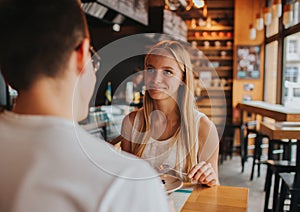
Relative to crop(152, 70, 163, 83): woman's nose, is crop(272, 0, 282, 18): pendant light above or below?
above

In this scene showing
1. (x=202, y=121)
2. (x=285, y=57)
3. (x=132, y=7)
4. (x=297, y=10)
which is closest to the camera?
(x=202, y=121)

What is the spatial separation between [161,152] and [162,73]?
356 mm

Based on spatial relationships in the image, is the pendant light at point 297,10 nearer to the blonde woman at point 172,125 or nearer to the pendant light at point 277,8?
the pendant light at point 277,8

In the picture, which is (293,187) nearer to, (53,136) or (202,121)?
(202,121)

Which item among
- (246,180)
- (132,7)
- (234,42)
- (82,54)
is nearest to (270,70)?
(234,42)

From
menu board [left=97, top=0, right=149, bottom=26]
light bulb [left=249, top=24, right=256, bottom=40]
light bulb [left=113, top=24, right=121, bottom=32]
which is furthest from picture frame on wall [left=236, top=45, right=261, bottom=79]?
light bulb [left=113, top=24, right=121, bottom=32]

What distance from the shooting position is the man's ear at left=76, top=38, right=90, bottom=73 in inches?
22.8

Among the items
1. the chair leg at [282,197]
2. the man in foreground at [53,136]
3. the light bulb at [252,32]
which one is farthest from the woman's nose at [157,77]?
the light bulb at [252,32]

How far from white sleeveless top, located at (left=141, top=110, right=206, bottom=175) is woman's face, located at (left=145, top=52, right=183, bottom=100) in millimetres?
183

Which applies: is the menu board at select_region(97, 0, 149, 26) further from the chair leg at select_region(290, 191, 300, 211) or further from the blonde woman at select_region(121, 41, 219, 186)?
the chair leg at select_region(290, 191, 300, 211)

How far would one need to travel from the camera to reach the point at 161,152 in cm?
146

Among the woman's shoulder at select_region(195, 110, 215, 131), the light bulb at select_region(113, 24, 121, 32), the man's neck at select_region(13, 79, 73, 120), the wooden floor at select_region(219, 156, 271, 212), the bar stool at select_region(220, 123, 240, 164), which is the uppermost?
the light bulb at select_region(113, 24, 121, 32)

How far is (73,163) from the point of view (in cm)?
50

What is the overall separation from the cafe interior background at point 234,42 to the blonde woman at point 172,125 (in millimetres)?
1689
